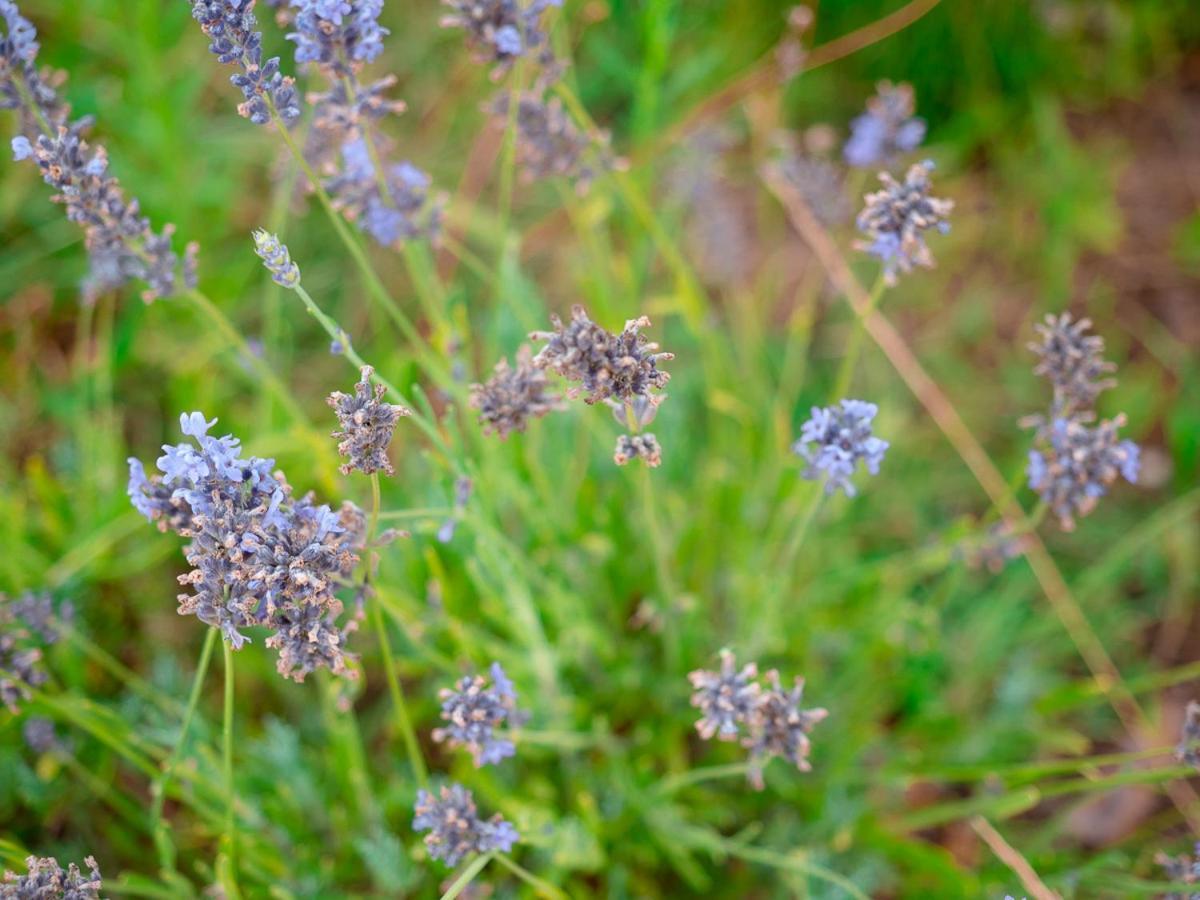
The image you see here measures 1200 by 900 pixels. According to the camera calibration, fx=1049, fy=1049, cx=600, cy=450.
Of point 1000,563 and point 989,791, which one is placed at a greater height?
point 1000,563

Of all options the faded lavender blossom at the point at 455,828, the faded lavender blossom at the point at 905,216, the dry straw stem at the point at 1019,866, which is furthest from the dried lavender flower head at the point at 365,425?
the dry straw stem at the point at 1019,866

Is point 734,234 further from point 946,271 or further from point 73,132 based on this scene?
point 73,132

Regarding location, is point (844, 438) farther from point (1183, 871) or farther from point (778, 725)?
point (1183, 871)

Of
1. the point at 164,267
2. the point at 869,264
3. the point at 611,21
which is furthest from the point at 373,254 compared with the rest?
the point at 164,267

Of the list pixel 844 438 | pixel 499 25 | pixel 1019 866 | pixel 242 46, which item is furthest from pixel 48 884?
pixel 1019 866

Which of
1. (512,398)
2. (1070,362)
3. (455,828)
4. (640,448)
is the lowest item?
(455,828)

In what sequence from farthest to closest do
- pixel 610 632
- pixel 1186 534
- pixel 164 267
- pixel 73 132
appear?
pixel 1186 534 → pixel 610 632 → pixel 164 267 → pixel 73 132

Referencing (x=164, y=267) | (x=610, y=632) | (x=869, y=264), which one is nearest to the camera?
(x=164, y=267)

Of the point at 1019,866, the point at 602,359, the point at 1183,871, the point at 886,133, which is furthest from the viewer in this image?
the point at 886,133
